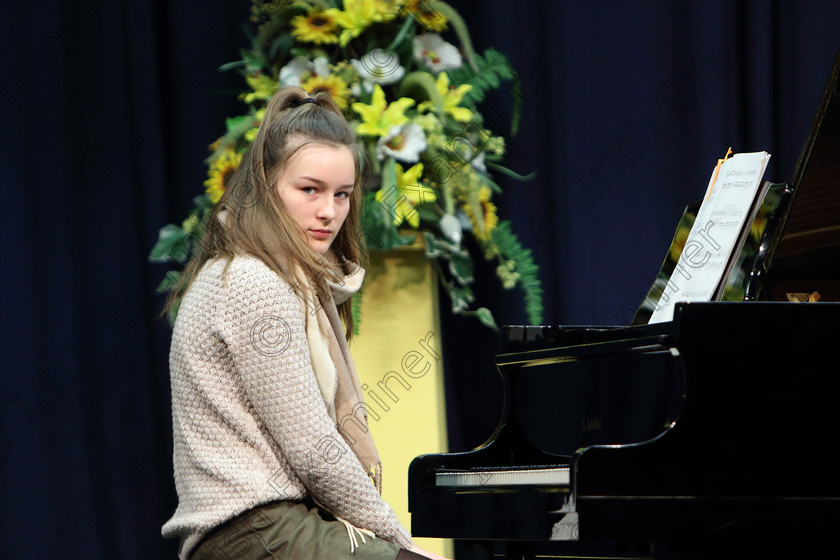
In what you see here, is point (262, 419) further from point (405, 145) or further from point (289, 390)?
point (405, 145)

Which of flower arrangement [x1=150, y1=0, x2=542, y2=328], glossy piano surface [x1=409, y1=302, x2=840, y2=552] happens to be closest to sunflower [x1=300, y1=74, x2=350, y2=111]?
flower arrangement [x1=150, y1=0, x2=542, y2=328]

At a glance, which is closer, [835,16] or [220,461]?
[220,461]

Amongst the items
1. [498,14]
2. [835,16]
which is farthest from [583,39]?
[835,16]

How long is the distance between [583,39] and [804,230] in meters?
1.73

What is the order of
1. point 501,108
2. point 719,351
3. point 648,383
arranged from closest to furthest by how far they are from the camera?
1. point 719,351
2. point 648,383
3. point 501,108

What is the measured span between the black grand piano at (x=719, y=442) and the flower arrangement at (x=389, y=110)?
1.04 m

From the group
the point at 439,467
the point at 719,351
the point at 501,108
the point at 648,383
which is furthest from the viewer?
the point at 501,108

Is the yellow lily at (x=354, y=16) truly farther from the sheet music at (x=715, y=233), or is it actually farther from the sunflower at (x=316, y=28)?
the sheet music at (x=715, y=233)

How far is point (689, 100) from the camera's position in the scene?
11.3ft

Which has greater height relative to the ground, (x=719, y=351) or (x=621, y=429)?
(x=719, y=351)

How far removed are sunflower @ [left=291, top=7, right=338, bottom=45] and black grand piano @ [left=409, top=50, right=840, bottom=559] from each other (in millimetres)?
1287

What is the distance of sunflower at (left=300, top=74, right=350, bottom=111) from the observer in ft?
8.68

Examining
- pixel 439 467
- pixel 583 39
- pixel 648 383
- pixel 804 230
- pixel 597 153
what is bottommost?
pixel 439 467

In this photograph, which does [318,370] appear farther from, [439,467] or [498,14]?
[498,14]
